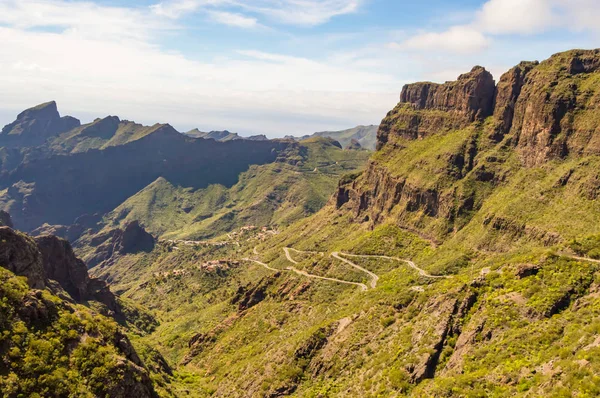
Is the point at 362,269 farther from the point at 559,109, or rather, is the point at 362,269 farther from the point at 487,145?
the point at 559,109

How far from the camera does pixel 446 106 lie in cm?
17025

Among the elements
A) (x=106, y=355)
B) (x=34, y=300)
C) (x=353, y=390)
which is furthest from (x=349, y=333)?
(x=34, y=300)

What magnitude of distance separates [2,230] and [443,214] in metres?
115

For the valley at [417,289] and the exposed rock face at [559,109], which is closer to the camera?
the valley at [417,289]

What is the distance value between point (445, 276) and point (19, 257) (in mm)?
89695

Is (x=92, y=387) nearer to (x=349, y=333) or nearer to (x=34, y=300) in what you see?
(x=34, y=300)

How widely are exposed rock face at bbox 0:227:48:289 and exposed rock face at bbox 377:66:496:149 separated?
144247mm

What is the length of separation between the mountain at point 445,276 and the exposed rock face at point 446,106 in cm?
70

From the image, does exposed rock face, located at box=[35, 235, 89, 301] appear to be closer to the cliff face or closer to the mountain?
the mountain

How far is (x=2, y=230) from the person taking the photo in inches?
2913

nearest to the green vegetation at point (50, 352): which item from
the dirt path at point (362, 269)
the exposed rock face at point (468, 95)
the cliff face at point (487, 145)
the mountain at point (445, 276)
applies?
the mountain at point (445, 276)

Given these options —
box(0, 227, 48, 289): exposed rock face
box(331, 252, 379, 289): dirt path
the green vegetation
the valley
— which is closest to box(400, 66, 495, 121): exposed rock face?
the valley

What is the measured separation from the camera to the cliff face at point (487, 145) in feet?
352

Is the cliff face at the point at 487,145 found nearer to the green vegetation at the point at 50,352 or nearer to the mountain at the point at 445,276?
the mountain at the point at 445,276
